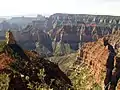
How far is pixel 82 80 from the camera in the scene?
3559cm

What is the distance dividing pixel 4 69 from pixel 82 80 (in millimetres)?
24230

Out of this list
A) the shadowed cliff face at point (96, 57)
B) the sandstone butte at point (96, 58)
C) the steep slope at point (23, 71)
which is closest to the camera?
the steep slope at point (23, 71)

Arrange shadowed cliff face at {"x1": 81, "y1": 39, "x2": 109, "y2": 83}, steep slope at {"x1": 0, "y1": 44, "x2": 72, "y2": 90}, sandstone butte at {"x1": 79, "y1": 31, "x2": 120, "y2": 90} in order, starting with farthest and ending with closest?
shadowed cliff face at {"x1": 81, "y1": 39, "x2": 109, "y2": 83} → sandstone butte at {"x1": 79, "y1": 31, "x2": 120, "y2": 90} → steep slope at {"x1": 0, "y1": 44, "x2": 72, "y2": 90}

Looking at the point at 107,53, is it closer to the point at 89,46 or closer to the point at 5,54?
the point at 89,46

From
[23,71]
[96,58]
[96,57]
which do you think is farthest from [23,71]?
[96,57]

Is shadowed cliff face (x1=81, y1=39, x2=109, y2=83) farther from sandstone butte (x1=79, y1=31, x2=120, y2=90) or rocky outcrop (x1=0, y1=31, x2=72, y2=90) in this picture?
rocky outcrop (x1=0, y1=31, x2=72, y2=90)

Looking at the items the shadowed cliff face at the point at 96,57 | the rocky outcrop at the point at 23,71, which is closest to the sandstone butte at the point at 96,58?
the shadowed cliff face at the point at 96,57

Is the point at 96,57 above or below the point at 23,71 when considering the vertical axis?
below

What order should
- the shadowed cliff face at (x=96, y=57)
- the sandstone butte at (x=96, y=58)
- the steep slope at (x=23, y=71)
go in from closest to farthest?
1. the steep slope at (x=23, y=71)
2. the sandstone butte at (x=96, y=58)
3. the shadowed cliff face at (x=96, y=57)

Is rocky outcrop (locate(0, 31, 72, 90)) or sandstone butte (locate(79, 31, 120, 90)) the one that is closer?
rocky outcrop (locate(0, 31, 72, 90))

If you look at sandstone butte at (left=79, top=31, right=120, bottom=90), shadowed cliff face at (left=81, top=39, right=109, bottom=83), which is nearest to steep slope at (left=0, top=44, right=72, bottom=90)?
sandstone butte at (left=79, top=31, right=120, bottom=90)

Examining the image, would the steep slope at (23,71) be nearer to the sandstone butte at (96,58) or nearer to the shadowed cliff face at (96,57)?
the sandstone butte at (96,58)

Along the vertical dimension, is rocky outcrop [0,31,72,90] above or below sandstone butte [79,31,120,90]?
above

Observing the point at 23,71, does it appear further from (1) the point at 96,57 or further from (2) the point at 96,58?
(1) the point at 96,57
